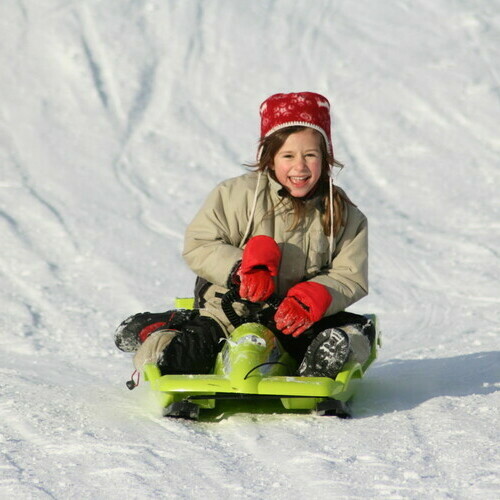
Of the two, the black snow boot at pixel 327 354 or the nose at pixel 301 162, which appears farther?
the nose at pixel 301 162

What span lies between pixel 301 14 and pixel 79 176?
14.2 feet

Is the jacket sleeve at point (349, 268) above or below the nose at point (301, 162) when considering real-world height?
below

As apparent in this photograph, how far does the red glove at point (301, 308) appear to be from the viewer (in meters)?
3.67

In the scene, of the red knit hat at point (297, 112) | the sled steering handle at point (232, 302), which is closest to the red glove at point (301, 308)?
the sled steering handle at point (232, 302)

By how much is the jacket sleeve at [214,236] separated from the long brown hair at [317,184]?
0.65ft

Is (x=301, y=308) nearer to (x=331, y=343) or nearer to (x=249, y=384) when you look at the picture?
(x=331, y=343)

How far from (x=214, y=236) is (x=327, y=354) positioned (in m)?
0.69

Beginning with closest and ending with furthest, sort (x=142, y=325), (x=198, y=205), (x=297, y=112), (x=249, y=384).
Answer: (x=249, y=384), (x=297, y=112), (x=142, y=325), (x=198, y=205)

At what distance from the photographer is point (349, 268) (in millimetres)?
3992

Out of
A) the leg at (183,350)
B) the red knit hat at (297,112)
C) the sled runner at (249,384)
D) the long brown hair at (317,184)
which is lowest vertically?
the sled runner at (249,384)

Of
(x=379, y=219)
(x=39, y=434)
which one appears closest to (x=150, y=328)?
(x=39, y=434)

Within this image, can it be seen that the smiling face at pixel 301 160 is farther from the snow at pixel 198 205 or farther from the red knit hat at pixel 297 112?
the snow at pixel 198 205

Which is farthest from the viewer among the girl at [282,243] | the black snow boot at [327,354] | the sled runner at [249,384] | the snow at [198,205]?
the girl at [282,243]

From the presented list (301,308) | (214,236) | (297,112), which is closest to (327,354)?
(301,308)
